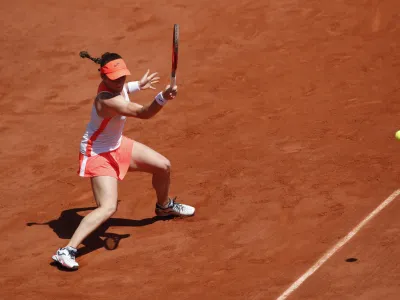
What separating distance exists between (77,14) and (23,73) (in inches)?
78.5

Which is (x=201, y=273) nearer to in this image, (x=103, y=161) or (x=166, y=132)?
(x=103, y=161)

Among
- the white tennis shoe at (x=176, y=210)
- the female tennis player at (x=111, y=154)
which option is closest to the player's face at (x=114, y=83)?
the female tennis player at (x=111, y=154)

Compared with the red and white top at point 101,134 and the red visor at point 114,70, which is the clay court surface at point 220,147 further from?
the red visor at point 114,70

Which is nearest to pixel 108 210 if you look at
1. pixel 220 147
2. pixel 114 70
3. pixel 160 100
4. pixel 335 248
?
pixel 160 100

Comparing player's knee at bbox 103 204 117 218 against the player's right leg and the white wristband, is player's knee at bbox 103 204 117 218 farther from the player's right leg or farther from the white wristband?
the white wristband

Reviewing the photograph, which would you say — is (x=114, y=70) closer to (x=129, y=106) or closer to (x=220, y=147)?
(x=129, y=106)

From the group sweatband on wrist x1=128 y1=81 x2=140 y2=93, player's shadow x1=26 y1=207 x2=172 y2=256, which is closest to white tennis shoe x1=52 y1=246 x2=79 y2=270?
player's shadow x1=26 y1=207 x2=172 y2=256

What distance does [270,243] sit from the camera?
881 centimetres

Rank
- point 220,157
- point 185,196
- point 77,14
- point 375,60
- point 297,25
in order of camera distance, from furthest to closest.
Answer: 1. point 77,14
2. point 297,25
3. point 375,60
4. point 220,157
5. point 185,196

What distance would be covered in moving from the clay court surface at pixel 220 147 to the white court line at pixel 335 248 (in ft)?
0.18

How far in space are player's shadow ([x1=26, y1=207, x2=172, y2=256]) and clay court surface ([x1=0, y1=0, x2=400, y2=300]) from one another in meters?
0.02

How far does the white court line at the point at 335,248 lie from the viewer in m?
8.02

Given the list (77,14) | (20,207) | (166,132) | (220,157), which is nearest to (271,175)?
(220,157)

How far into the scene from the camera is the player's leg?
9.19m
